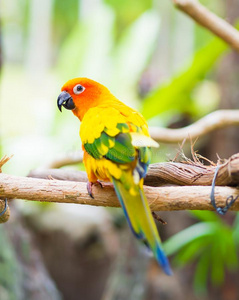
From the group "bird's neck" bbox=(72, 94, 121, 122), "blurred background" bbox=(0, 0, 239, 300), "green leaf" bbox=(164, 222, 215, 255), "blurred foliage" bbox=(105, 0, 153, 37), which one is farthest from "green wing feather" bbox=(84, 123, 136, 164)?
"blurred foliage" bbox=(105, 0, 153, 37)

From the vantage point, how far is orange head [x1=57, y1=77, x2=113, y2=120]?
4.49ft

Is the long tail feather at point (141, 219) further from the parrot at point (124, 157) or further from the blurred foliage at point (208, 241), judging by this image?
the blurred foliage at point (208, 241)

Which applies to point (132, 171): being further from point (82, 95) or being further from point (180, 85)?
point (180, 85)

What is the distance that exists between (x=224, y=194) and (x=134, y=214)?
200 mm

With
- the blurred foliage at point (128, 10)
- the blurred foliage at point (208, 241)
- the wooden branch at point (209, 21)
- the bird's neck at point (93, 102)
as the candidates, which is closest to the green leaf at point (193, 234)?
the blurred foliage at point (208, 241)

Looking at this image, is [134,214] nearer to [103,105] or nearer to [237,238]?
[103,105]

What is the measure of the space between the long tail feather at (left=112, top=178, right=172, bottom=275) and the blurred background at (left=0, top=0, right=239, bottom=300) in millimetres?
946

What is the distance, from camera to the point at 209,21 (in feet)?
6.03

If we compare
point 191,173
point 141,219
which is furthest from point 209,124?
point 141,219

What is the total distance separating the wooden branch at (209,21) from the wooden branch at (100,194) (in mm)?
972

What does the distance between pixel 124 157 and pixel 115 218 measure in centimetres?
279

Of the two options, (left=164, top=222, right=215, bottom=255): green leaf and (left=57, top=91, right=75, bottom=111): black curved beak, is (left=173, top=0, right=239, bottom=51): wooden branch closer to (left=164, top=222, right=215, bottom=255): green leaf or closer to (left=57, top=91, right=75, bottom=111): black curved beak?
(left=57, top=91, right=75, bottom=111): black curved beak

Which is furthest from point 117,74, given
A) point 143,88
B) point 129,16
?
point 129,16

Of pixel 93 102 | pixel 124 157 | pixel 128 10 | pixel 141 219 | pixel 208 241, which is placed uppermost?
pixel 128 10
